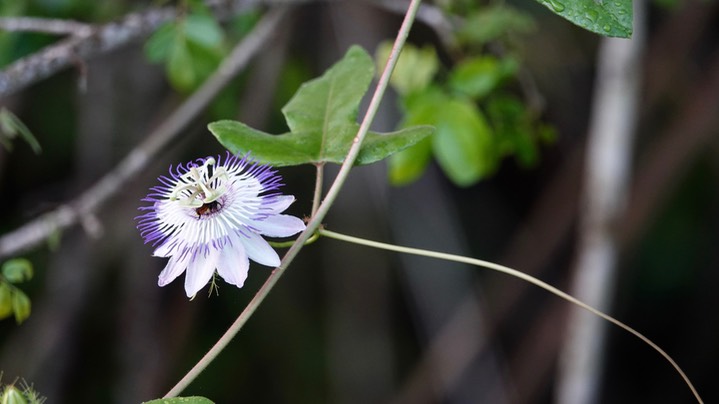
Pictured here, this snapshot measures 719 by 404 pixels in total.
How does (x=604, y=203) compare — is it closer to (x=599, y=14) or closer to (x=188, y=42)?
(x=188, y=42)

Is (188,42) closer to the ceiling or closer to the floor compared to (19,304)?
closer to the ceiling

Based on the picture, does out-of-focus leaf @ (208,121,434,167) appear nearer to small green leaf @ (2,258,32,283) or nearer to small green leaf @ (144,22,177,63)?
small green leaf @ (2,258,32,283)

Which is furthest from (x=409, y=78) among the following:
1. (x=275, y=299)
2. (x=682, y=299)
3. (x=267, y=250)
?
(x=682, y=299)

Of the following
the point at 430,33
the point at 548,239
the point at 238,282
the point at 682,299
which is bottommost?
the point at 682,299

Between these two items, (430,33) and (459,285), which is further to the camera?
(459,285)

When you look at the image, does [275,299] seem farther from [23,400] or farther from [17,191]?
[23,400]

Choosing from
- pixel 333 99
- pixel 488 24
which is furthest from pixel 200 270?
pixel 488 24

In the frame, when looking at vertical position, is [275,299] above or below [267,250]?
below
